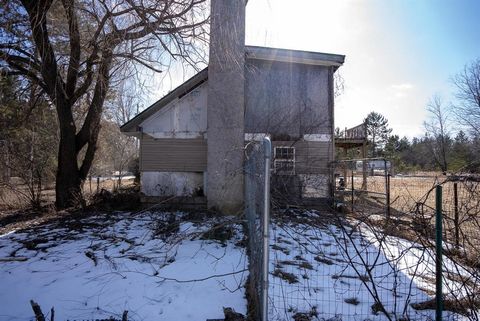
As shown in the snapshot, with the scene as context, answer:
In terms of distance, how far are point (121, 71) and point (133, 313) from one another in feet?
16.3

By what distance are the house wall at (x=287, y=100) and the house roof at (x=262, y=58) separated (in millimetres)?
305

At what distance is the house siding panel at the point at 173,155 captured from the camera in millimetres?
11180

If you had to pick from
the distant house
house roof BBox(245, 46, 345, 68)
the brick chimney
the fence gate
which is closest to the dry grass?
the fence gate

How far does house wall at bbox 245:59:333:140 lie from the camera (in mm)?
11453

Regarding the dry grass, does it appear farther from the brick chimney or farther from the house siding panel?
the house siding panel

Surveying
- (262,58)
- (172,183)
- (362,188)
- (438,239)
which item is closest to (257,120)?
(262,58)

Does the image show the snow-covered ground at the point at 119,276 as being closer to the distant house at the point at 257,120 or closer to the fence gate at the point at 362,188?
the fence gate at the point at 362,188

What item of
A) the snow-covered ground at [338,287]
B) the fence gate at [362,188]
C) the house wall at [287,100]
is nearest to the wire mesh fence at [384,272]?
the snow-covered ground at [338,287]

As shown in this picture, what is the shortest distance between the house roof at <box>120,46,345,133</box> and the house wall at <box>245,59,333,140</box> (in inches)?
Result: 12.0

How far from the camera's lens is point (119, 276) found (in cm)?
465

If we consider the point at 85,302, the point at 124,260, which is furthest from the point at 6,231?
the point at 85,302

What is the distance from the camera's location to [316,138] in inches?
451

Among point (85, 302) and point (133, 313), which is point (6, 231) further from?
point (133, 313)

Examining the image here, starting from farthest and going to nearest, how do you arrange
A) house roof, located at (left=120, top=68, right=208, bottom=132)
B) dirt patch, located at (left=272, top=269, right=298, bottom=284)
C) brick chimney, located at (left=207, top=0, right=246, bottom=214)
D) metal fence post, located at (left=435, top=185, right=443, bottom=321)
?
house roof, located at (left=120, top=68, right=208, bottom=132) < brick chimney, located at (left=207, top=0, right=246, bottom=214) < dirt patch, located at (left=272, top=269, right=298, bottom=284) < metal fence post, located at (left=435, top=185, right=443, bottom=321)
